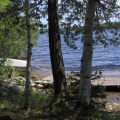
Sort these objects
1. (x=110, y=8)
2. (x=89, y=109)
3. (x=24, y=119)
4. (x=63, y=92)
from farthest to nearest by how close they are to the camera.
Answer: (x=63, y=92) < (x=110, y=8) < (x=24, y=119) < (x=89, y=109)

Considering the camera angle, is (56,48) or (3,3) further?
(3,3)

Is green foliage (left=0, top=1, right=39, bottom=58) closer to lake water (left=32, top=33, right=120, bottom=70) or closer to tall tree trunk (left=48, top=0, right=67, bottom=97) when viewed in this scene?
tall tree trunk (left=48, top=0, right=67, bottom=97)

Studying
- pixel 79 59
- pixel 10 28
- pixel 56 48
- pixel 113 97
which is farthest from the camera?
pixel 79 59

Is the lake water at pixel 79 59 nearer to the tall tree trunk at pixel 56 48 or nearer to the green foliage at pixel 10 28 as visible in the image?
the green foliage at pixel 10 28

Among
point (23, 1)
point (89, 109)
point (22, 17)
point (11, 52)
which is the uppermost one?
point (23, 1)

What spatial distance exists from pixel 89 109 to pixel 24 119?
218 cm

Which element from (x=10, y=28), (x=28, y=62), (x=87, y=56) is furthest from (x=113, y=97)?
(x=87, y=56)

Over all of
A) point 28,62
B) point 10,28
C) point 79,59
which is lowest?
point 79,59

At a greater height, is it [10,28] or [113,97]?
[10,28]

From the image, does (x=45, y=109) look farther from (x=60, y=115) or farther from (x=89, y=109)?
(x=89, y=109)

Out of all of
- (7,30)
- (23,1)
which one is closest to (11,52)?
(7,30)

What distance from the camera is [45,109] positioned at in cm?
646

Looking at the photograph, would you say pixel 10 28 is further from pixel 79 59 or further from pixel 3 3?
pixel 79 59

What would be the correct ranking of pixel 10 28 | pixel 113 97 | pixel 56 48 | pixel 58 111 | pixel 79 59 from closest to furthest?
pixel 58 111, pixel 56 48, pixel 10 28, pixel 113 97, pixel 79 59
